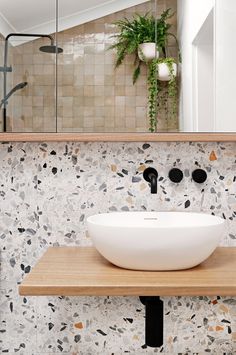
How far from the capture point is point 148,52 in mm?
1938

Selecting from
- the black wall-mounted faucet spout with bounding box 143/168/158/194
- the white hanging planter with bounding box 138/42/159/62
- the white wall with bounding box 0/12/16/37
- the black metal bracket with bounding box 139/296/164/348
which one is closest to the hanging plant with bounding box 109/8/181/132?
the white hanging planter with bounding box 138/42/159/62

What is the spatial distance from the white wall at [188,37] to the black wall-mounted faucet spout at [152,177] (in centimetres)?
21

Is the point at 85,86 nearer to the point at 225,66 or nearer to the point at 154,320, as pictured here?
the point at 225,66

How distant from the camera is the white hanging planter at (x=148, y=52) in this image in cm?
194

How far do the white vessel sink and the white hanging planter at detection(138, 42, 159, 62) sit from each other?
2.42 feet

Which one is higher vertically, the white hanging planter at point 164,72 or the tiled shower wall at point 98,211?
the white hanging planter at point 164,72

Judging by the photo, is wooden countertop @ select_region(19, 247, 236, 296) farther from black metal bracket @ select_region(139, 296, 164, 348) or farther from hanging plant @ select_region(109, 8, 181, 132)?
hanging plant @ select_region(109, 8, 181, 132)

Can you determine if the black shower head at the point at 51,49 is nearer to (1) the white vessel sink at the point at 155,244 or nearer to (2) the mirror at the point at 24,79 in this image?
(2) the mirror at the point at 24,79

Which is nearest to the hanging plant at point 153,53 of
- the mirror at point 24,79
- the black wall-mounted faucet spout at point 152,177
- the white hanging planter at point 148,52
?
the white hanging planter at point 148,52

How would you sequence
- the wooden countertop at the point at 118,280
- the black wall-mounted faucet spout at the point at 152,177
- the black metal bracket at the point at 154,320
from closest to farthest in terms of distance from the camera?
the wooden countertop at the point at 118,280
the black metal bracket at the point at 154,320
the black wall-mounted faucet spout at the point at 152,177

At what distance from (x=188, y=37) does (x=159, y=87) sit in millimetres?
230

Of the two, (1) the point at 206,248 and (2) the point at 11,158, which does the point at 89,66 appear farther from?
(1) the point at 206,248

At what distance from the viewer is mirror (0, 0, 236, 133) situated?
193 centimetres

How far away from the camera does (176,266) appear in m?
1.57
